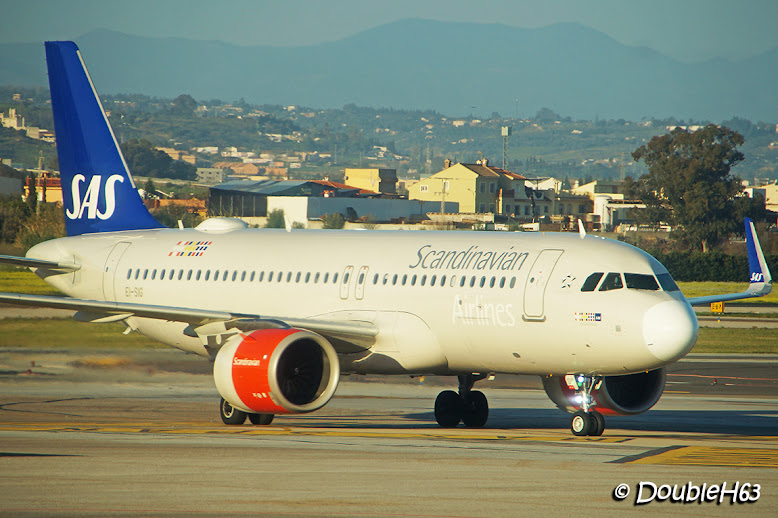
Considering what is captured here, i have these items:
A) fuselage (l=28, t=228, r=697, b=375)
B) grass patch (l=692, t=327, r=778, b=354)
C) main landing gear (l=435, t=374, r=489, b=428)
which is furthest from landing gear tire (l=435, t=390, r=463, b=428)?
grass patch (l=692, t=327, r=778, b=354)

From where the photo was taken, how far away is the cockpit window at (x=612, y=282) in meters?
22.2

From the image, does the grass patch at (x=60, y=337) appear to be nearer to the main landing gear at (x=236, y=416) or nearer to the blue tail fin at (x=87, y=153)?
the blue tail fin at (x=87, y=153)

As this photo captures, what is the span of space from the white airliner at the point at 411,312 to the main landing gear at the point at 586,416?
0.11 feet

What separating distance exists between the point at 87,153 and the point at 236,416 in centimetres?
1086

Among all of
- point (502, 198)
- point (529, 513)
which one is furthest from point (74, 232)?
point (502, 198)

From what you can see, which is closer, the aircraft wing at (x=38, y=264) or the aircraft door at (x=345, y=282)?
the aircraft door at (x=345, y=282)

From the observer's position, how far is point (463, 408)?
86.6ft

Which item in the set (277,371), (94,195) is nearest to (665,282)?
(277,371)

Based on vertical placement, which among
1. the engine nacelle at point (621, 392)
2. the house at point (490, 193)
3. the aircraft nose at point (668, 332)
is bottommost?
the engine nacelle at point (621, 392)

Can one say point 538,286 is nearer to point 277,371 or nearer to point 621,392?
point 621,392

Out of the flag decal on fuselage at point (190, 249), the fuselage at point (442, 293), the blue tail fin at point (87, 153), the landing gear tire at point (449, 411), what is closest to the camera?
the fuselage at point (442, 293)

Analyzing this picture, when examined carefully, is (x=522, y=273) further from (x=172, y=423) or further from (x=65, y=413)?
(x=65, y=413)

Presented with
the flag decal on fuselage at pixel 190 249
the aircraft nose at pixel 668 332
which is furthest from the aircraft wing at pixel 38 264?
the aircraft nose at pixel 668 332

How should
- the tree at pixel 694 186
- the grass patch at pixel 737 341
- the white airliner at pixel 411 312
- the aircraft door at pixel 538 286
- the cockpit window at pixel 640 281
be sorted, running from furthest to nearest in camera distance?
the tree at pixel 694 186
the grass patch at pixel 737 341
the aircraft door at pixel 538 286
the white airliner at pixel 411 312
the cockpit window at pixel 640 281
